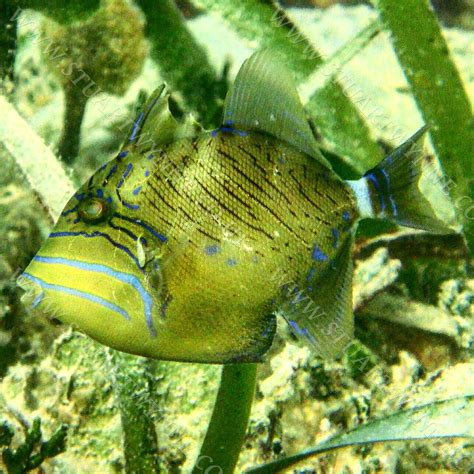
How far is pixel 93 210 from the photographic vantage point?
1438 mm

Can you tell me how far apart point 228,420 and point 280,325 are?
60 cm

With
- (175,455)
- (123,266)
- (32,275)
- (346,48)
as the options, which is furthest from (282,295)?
(346,48)

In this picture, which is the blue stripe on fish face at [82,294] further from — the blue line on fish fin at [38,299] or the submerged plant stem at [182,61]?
the submerged plant stem at [182,61]

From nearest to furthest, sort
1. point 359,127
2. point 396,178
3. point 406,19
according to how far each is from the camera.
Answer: point 396,178, point 406,19, point 359,127

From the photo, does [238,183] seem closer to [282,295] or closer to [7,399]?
[282,295]

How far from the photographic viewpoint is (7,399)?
7.88 feet

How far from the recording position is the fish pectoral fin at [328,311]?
1.62 metres

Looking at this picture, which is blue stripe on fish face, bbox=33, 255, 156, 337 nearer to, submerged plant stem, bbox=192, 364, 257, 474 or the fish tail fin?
submerged plant stem, bbox=192, 364, 257, 474

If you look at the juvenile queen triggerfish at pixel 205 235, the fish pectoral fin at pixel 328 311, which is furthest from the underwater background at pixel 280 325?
the juvenile queen triggerfish at pixel 205 235

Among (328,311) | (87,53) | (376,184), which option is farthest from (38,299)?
(87,53)

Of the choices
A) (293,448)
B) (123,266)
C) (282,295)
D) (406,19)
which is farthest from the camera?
(406,19)

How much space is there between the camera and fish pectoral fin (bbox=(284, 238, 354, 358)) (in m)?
1.62

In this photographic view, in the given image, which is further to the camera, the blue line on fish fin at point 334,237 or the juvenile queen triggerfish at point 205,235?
the blue line on fish fin at point 334,237

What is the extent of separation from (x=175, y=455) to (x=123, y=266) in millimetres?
1220
